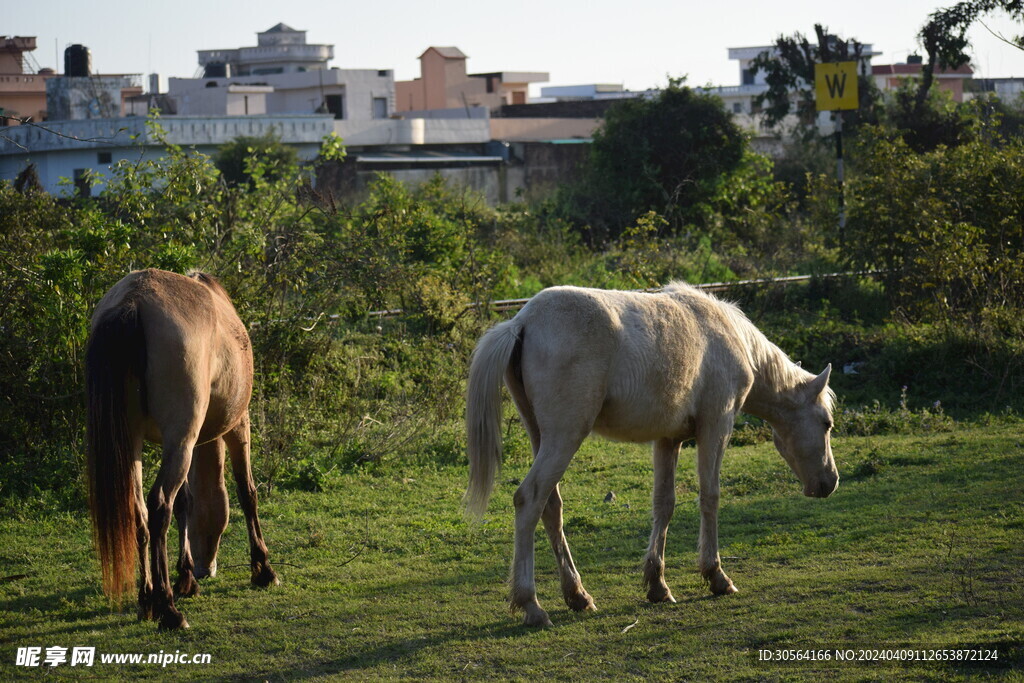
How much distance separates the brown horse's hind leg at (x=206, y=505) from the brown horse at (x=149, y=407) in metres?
0.29

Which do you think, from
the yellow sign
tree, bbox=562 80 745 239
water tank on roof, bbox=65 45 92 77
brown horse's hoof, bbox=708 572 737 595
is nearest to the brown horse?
brown horse's hoof, bbox=708 572 737 595

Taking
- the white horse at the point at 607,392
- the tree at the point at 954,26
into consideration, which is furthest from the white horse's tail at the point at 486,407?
the tree at the point at 954,26

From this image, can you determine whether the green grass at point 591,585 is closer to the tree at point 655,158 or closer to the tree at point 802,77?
the tree at point 655,158

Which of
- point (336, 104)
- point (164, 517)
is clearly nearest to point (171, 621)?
point (164, 517)

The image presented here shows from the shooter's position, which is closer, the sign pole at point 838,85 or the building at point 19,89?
the sign pole at point 838,85

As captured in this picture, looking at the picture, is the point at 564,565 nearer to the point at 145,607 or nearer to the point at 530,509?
the point at 530,509

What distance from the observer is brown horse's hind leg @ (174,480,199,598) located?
233 inches

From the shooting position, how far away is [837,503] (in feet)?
24.9

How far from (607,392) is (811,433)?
5.88 feet

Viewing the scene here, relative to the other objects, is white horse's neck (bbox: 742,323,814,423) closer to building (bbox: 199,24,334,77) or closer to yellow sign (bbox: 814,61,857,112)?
yellow sign (bbox: 814,61,857,112)

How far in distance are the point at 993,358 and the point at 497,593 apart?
7978mm

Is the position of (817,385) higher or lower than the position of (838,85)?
lower

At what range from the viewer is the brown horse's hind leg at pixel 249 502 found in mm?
6164

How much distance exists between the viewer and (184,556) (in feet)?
19.5
